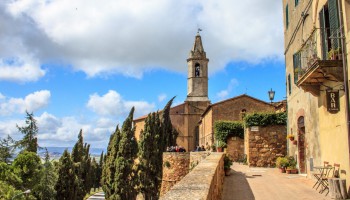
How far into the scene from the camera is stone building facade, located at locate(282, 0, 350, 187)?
9422 mm

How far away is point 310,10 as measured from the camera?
535 inches

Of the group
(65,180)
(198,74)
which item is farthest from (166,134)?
(198,74)

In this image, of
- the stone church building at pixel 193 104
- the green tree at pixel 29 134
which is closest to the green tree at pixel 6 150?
the green tree at pixel 29 134

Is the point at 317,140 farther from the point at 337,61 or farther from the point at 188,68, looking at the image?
the point at 188,68

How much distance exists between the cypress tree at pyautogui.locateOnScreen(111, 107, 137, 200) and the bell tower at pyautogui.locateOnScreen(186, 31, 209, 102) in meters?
24.2

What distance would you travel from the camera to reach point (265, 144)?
2181 cm

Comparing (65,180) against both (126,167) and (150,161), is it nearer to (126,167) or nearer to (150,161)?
(126,167)

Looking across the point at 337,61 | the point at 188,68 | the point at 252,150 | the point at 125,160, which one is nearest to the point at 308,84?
the point at 337,61

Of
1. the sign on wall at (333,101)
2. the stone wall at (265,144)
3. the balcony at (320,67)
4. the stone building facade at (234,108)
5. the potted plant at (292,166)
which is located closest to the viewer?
the balcony at (320,67)

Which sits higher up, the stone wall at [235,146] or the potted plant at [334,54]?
the potted plant at [334,54]

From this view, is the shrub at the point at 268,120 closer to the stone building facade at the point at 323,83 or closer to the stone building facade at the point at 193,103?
the stone building facade at the point at 323,83

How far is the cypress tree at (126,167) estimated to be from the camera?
31073 mm

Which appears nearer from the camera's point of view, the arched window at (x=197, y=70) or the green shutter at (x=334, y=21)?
the green shutter at (x=334, y=21)

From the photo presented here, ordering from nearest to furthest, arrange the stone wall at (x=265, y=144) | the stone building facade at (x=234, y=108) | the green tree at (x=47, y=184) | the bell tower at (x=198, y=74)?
the stone wall at (x=265, y=144) → the green tree at (x=47, y=184) → the stone building facade at (x=234, y=108) → the bell tower at (x=198, y=74)
